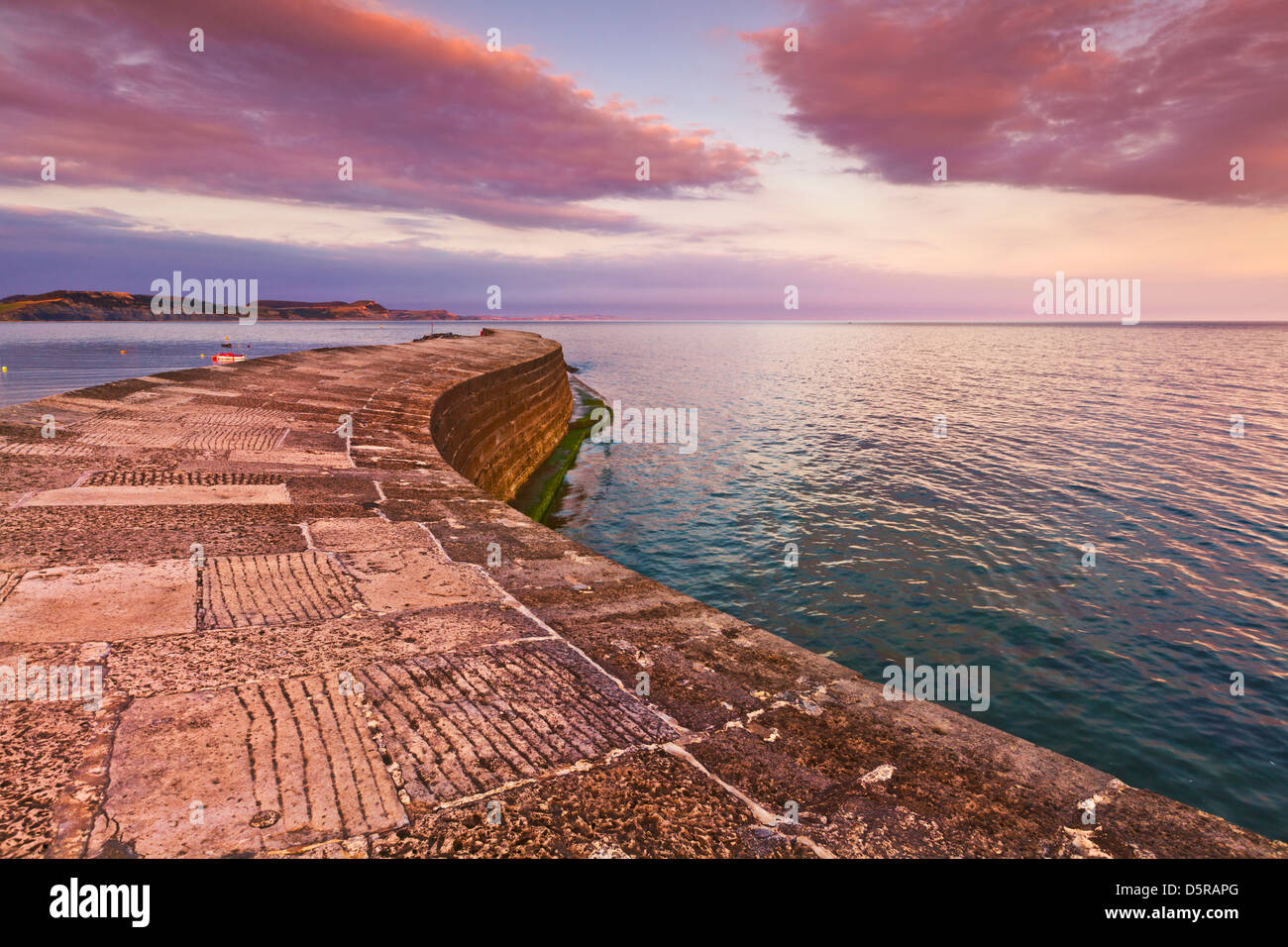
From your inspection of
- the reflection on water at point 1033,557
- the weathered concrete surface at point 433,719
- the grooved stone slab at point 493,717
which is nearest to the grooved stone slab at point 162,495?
the weathered concrete surface at point 433,719

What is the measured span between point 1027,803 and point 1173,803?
0.70 meters

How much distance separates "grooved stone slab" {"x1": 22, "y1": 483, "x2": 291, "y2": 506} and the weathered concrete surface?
4 cm

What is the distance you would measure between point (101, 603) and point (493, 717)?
2644 mm

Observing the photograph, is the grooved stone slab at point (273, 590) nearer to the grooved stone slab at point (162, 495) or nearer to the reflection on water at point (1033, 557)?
the grooved stone slab at point (162, 495)

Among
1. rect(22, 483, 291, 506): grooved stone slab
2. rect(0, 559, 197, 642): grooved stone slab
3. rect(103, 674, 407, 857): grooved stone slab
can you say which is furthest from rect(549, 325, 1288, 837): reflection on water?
rect(0, 559, 197, 642): grooved stone slab

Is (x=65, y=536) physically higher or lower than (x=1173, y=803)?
higher

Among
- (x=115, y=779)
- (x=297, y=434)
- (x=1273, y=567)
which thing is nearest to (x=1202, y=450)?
(x=1273, y=567)

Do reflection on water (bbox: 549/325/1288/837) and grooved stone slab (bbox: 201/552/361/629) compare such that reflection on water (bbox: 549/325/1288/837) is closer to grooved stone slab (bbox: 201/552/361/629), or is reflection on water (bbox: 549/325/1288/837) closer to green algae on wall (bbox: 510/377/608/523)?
green algae on wall (bbox: 510/377/608/523)

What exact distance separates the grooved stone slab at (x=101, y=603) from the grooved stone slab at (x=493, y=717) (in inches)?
56.2

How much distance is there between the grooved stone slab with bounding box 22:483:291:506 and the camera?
5285 mm

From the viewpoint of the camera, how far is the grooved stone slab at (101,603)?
3.35 meters
